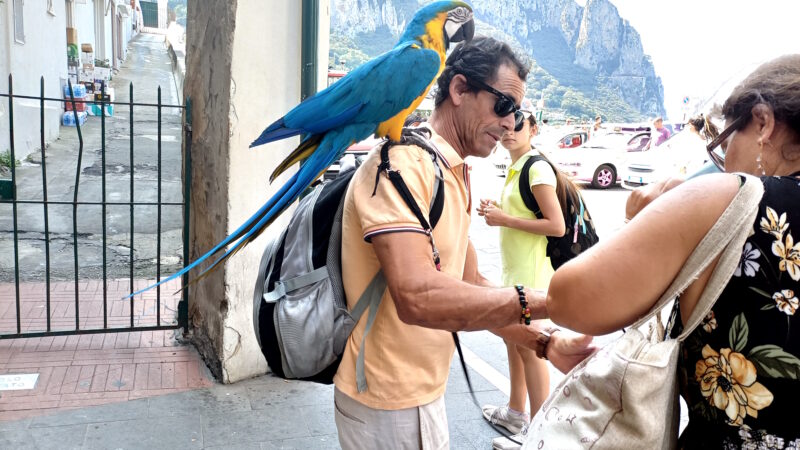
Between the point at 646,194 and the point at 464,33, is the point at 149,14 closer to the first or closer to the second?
the point at 464,33

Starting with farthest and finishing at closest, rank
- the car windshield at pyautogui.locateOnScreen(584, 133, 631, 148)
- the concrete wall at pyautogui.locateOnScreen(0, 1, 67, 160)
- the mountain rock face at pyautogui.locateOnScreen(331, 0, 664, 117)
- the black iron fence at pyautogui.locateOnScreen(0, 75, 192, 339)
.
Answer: the mountain rock face at pyautogui.locateOnScreen(331, 0, 664, 117), the car windshield at pyautogui.locateOnScreen(584, 133, 631, 148), the concrete wall at pyautogui.locateOnScreen(0, 1, 67, 160), the black iron fence at pyautogui.locateOnScreen(0, 75, 192, 339)

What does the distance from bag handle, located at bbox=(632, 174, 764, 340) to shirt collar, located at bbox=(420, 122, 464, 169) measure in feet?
2.61

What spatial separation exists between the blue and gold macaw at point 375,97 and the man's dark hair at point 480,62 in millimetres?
45

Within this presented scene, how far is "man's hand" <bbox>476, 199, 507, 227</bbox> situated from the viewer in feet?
11.2

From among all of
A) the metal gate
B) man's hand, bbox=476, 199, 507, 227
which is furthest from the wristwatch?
the metal gate

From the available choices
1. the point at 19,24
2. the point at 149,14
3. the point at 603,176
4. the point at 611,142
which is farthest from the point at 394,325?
the point at 149,14

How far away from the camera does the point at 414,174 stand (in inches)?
60.6

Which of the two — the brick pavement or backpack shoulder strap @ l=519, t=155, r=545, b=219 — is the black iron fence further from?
backpack shoulder strap @ l=519, t=155, r=545, b=219

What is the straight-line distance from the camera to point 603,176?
16141 millimetres

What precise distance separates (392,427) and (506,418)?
2.15 metres

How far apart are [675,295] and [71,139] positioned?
1604cm

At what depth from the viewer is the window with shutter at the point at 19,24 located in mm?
10711

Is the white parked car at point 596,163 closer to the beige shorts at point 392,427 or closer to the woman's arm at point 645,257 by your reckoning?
the beige shorts at point 392,427

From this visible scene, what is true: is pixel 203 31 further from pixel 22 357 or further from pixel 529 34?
pixel 529 34
